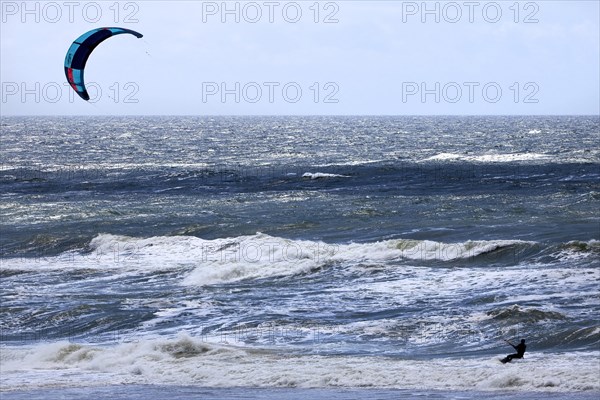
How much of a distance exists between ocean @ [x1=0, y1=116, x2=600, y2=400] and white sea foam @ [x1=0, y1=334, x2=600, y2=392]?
0.04 meters

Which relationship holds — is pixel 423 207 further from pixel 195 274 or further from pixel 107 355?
pixel 107 355

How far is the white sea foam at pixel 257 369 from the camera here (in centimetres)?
1362

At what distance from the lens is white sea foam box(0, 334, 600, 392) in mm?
13625

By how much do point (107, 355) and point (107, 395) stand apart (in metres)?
2.74

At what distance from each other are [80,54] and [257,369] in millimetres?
12182

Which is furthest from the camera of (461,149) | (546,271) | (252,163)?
(461,149)

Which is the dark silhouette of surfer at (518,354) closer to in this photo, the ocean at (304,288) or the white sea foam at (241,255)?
the ocean at (304,288)

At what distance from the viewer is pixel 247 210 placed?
122ft

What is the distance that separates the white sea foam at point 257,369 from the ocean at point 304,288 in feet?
0.14

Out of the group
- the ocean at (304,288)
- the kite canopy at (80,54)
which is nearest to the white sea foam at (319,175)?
the ocean at (304,288)

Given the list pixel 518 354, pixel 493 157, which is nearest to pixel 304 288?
pixel 518 354

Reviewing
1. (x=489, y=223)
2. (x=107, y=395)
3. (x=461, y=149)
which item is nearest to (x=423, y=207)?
(x=489, y=223)

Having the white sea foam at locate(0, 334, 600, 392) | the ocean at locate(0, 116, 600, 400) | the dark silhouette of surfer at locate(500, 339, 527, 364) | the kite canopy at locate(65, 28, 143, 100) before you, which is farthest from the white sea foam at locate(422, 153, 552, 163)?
the dark silhouette of surfer at locate(500, 339, 527, 364)

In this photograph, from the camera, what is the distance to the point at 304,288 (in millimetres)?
22000
